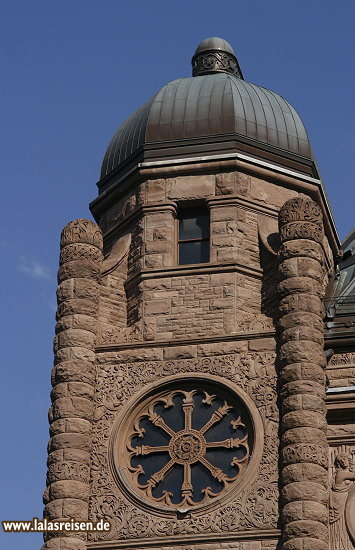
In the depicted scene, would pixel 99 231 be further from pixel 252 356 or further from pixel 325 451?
pixel 325 451

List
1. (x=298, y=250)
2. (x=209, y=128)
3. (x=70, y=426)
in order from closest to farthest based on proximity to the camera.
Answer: (x=70, y=426)
(x=298, y=250)
(x=209, y=128)

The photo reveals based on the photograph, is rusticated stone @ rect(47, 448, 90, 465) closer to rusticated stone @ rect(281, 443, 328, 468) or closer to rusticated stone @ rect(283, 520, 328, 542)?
rusticated stone @ rect(281, 443, 328, 468)

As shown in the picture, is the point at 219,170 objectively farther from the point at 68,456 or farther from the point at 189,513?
the point at 189,513

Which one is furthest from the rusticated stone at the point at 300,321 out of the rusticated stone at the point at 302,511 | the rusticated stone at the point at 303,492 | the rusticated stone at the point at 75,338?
the rusticated stone at the point at 75,338

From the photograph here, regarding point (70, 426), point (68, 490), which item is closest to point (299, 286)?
point (70, 426)

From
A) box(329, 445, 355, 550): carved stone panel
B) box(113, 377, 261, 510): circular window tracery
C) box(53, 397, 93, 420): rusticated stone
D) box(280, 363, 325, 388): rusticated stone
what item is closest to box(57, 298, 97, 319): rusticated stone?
box(53, 397, 93, 420): rusticated stone

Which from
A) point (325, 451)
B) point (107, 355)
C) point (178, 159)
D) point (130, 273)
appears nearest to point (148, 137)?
point (178, 159)

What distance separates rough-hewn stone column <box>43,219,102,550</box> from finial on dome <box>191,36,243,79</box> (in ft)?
18.5

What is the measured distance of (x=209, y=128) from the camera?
95.8 feet

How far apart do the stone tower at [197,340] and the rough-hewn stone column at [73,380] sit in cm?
3

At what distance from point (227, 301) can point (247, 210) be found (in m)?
2.08

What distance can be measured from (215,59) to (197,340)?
783 centimetres

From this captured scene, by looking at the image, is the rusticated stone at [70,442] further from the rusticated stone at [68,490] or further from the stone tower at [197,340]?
the rusticated stone at [68,490]

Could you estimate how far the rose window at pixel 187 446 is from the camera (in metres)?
25.5
